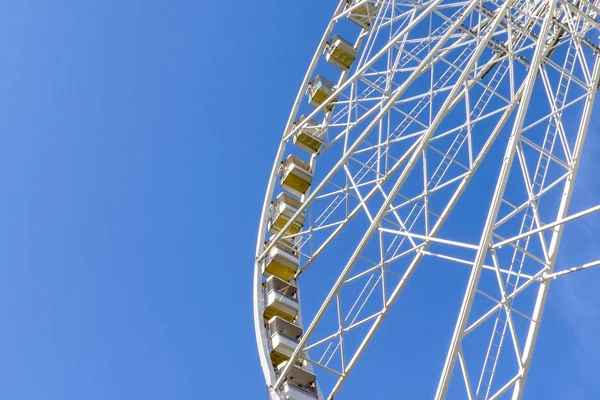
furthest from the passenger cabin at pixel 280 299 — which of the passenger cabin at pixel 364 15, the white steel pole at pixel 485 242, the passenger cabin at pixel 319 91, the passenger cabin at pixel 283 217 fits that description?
the passenger cabin at pixel 364 15

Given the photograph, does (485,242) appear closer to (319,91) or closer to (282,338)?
(282,338)

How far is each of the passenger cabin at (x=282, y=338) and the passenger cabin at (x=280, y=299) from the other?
0.36 meters

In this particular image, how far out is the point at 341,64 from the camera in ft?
78.3

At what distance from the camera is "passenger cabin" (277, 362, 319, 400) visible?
16.4 m

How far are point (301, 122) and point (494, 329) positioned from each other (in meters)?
9.70

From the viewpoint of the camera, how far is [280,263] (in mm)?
20188

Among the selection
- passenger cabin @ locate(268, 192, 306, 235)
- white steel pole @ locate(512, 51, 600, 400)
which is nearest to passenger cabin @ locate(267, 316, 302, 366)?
passenger cabin @ locate(268, 192, 306, 235)

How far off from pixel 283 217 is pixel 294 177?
1641mm

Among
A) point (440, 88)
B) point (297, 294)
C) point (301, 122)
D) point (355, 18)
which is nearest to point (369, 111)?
point (440, 88)

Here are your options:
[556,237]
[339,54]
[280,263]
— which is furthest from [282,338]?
[339,54]

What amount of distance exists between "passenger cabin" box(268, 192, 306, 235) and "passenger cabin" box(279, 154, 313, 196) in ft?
3.10

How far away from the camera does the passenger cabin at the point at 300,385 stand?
16.4 m

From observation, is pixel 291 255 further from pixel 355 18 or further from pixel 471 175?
pixel 355 18

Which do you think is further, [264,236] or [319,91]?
[319,91]
